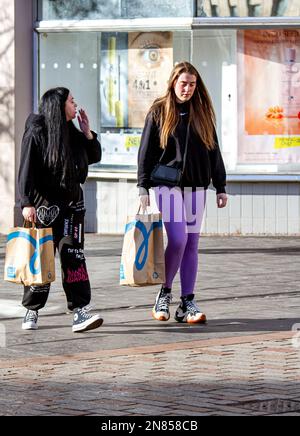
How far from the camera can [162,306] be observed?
31.6ft

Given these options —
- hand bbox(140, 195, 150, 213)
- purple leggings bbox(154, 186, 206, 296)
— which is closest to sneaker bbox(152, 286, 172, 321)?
purple leggings bbox(154, 186, 206, 296)

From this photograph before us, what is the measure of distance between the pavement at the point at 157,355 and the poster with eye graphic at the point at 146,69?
534 centimetres

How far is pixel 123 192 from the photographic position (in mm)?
17484

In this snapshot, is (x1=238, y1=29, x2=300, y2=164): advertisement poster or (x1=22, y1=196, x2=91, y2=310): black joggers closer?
(x1=22, y1=196, x2=91, y2=310): black joggers

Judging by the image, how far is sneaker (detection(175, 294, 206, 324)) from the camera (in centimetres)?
946

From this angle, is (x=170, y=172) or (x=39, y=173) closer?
(x=39, y=173)

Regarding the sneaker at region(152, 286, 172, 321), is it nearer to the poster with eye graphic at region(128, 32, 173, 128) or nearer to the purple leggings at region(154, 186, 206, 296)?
the purple leggings at region(154, 186, 206, 296)

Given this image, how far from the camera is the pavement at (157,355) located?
21.5 ft

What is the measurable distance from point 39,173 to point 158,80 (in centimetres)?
858

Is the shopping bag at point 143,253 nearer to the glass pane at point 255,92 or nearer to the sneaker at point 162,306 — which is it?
the sneaker at point 162,306

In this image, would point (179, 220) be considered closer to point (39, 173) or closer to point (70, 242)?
point (70, 242)

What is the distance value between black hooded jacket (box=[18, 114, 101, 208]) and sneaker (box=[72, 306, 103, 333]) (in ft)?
2.62

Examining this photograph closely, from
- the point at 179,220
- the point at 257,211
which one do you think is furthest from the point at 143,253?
the point at 257,211

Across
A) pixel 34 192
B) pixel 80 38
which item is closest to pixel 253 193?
pixel 80 38
